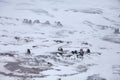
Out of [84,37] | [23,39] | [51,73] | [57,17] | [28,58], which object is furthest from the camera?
[57,17]

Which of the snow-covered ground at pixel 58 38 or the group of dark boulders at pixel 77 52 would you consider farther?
the group of dark boulders at pixel 77 52

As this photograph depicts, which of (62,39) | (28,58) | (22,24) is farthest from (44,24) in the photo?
(28,58)

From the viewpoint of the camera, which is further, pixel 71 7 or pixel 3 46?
pixel 71 7

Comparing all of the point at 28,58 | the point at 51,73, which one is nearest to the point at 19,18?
the point at 28,58

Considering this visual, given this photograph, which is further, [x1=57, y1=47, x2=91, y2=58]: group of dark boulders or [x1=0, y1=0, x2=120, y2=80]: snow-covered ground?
[x1=57, y1=47, x2=91, y2=58]: group of dark boulders

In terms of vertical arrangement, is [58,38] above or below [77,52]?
below

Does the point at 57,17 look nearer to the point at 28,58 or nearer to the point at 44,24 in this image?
the point at 44,24

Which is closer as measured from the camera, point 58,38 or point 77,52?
point 77,52

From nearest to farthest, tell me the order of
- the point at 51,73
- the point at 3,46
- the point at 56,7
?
the point at 51,73, the point at 3,46, the point at 56,7
